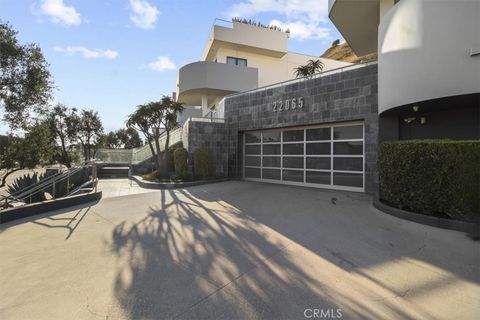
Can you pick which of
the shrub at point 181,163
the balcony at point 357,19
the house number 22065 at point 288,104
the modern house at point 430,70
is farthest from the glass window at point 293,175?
the balcony at point 357,19

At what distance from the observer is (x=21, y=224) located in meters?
6.82

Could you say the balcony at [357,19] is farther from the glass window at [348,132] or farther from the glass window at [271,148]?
the glass window at [271,148]

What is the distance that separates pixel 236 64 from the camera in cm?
2259

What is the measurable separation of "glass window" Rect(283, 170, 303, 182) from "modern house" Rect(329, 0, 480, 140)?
408 centimetres

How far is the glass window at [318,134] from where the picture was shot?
11.6 metres

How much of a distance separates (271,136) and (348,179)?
4.42m

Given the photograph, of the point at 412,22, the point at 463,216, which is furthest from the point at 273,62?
the point at 463,216

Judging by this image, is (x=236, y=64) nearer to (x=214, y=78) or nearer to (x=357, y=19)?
(x=214, y=78)

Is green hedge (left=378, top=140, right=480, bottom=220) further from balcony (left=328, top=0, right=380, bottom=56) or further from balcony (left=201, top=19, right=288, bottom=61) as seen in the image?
balcony (left=201, top=19, right=288, bottom=61)

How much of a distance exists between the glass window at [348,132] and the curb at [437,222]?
13.3 ft

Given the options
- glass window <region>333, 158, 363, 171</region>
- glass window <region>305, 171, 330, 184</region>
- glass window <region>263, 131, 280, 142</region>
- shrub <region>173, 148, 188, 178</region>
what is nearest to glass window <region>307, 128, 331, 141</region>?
glass window <region>333, 158, 363, 171</region>

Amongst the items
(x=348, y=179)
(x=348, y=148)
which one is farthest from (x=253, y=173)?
(x=348, y=148)

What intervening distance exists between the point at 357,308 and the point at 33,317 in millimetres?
3409

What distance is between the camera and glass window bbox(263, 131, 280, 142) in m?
13.7
